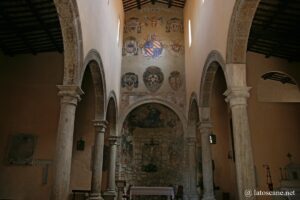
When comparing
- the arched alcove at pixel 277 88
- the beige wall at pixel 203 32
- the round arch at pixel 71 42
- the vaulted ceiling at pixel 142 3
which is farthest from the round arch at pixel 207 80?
the vaulted ceiling at pixel 142 3

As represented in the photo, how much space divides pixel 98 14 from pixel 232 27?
4450 mm

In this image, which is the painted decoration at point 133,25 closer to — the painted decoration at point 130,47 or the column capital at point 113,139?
the painted decoration at point 130,47

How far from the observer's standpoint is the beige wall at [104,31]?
306 inches

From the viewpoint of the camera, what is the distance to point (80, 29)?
7.10 metres

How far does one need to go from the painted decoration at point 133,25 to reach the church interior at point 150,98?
0.06 meters

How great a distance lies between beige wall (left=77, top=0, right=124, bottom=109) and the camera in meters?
7.78

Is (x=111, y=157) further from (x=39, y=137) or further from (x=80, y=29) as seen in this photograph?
(x=80, y=29)

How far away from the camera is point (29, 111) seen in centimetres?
1090

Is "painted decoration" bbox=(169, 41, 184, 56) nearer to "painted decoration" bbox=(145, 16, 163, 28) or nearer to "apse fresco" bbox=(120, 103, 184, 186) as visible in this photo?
"painted decoration" bbox=(145, 16, 163, 28)

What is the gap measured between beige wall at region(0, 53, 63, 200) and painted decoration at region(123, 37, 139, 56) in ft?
16.7

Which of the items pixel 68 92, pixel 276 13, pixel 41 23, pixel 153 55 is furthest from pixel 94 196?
pixel 153 55

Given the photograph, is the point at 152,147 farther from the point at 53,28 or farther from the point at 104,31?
the point at 53,28

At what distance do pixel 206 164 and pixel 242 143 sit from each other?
14.0 feet

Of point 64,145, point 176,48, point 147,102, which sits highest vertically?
point 176,48
